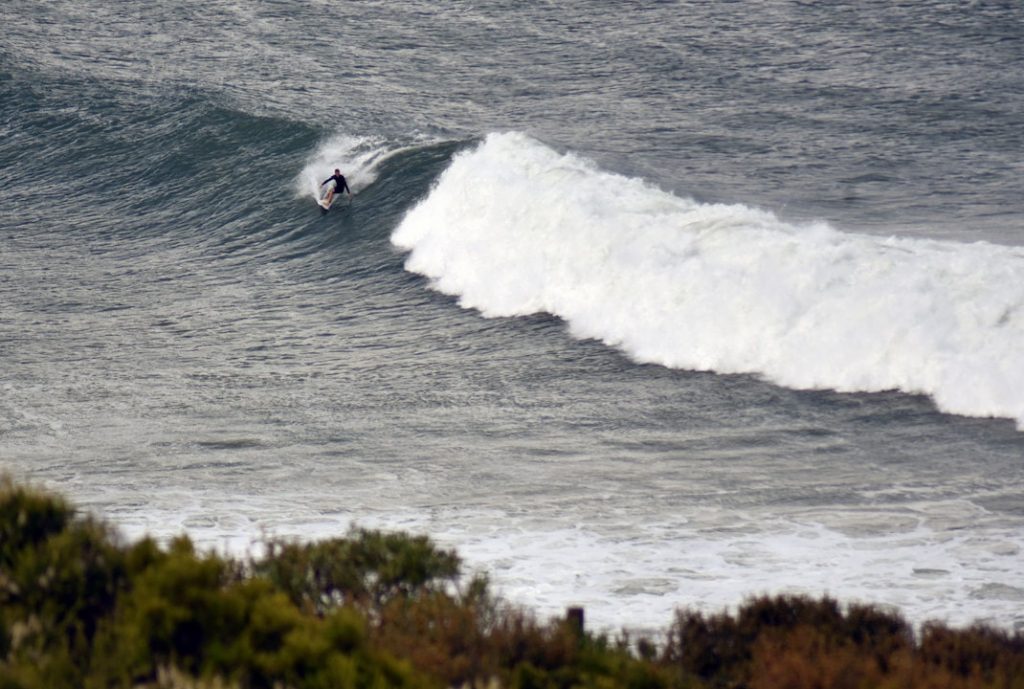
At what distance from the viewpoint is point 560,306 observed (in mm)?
17391

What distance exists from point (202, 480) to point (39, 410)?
139 inches

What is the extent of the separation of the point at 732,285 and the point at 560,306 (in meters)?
2.52

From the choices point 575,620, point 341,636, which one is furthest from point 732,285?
point 341,636

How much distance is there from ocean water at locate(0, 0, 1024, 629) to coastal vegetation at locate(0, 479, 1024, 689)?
4.56ft

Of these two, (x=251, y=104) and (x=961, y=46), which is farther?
(x=961, y=46)

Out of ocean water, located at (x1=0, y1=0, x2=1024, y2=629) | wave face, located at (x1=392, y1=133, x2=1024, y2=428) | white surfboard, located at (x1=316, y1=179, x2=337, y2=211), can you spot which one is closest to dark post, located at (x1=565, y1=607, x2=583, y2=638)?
ocean water, located at (x1=0, y1=0, x2=1024, y2=629)

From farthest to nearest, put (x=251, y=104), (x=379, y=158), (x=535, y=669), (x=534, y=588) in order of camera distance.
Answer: (x=251, y=104) → (x=379, y=158) → (x=534, y=588) → (x=535, y=669)

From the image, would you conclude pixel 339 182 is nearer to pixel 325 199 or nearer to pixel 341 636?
pixel 325 199

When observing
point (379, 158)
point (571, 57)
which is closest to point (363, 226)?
point (379, 158)

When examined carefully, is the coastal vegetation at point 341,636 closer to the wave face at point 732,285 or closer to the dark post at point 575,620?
the dark post at point 575,620

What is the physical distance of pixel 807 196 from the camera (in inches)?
872

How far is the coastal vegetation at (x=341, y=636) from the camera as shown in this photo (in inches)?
212

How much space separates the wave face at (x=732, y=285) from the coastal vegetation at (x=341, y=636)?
6.75 meters

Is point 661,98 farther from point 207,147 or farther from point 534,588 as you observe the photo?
point 534,588
